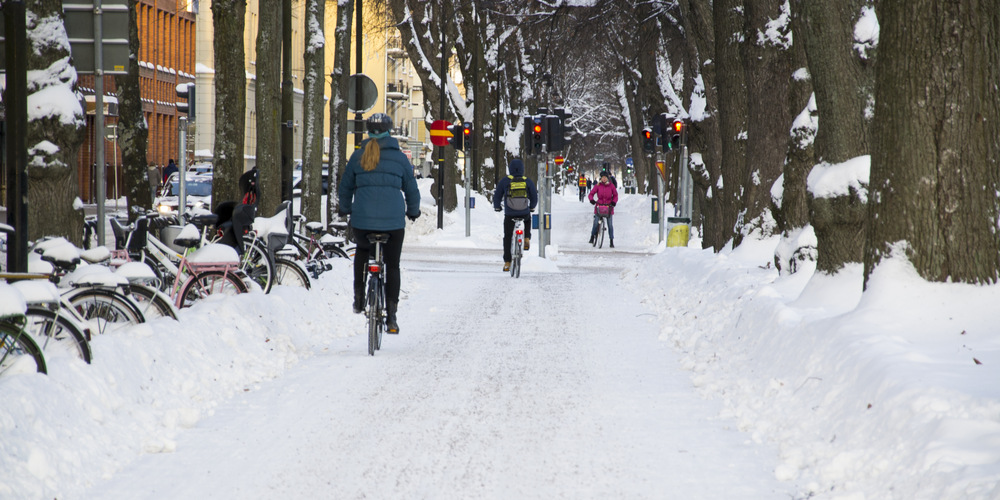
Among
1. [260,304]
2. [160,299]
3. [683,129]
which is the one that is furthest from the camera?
[683,129]

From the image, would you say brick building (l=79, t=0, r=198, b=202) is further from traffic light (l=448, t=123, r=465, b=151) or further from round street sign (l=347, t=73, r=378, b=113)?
round street sign (l=347, t=73, r=378, b=113)

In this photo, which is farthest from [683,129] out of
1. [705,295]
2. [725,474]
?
[725,474]

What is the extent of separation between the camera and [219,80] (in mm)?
17047

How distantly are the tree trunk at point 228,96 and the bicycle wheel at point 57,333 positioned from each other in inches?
410

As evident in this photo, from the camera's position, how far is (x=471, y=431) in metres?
6.64

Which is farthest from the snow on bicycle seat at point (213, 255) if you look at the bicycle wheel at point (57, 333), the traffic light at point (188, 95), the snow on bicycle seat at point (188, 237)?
the traffic light at point (188, 95)

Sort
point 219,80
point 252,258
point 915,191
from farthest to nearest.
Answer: point 219,80 → point 252,258 → point 915,191

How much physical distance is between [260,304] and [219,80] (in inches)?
299

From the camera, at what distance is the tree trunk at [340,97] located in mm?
25672

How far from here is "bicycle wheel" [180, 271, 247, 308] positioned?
34.7 ft

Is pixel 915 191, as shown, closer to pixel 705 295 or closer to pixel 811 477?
pixel 811 477

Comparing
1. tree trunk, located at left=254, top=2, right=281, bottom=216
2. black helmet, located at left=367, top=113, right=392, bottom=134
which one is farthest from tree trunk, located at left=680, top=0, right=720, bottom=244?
black helmet, located at left=367, top=113, right=392, bottom=134

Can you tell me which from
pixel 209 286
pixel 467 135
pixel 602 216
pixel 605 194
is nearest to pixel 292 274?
pixel 209 286

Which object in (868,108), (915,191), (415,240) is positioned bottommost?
(415,240)
